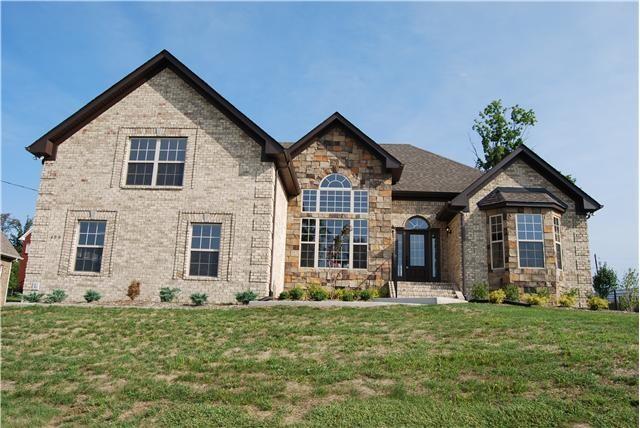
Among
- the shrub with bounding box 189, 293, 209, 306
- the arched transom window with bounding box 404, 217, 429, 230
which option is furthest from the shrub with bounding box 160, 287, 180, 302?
the arched transom window with bounding box 404, 217, 429, 230

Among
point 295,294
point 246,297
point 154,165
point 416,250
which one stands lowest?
point 246,297

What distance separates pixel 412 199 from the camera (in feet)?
71.5

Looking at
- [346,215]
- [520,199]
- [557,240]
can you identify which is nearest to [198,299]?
[346,215]

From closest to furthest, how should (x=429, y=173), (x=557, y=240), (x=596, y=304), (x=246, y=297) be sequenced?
(x=246, y=297), (x=596, y=304), (x=557, y=240), (x=429, y=173)

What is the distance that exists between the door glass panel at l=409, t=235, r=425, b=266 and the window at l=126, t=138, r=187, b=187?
10051mm

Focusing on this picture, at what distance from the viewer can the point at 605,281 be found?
880 inches

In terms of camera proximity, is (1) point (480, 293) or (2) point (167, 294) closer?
(2) point (167, 294)

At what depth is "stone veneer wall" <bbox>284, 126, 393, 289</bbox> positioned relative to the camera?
774 inches

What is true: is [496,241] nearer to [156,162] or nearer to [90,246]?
[156,162]

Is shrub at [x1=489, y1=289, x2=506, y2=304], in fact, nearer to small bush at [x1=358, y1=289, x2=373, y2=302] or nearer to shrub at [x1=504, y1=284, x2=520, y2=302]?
shrub at [x1=504, y1=284, x2=520, y2=302]

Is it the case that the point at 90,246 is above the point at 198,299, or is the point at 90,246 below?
above

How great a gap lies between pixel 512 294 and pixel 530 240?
2.37 m

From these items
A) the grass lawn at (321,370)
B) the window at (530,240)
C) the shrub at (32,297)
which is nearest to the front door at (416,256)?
the window at (530,240)

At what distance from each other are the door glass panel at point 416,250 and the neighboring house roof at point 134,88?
22.4ft
